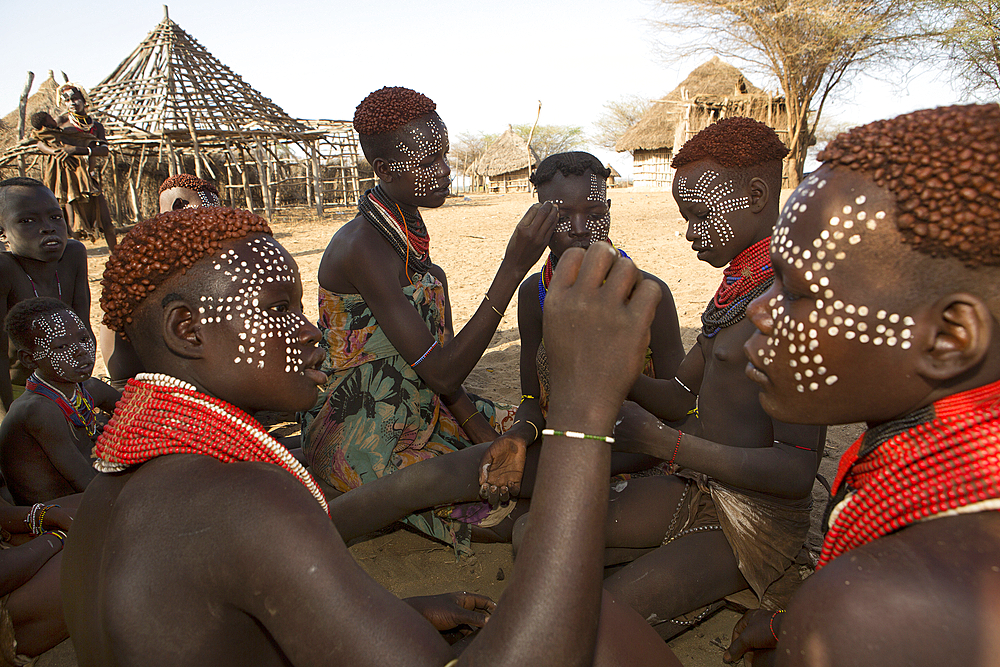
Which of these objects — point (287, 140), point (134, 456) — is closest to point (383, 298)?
point (134, 456)

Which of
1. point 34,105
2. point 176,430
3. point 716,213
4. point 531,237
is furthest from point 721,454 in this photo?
point 34,105

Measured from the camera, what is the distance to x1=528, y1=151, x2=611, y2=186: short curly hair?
11.3 feet

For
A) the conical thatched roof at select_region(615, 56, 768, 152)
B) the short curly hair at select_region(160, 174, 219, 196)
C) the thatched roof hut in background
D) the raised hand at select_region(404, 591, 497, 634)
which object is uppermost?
the conical thatched roof at select_region(615, 56, 768, 152)

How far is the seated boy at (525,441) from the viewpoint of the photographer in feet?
9.68

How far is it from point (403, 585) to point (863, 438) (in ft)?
7.80

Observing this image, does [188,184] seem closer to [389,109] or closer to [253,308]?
[389,109]

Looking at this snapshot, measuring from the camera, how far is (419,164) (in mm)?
3543

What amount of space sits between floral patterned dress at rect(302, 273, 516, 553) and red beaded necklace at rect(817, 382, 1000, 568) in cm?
211

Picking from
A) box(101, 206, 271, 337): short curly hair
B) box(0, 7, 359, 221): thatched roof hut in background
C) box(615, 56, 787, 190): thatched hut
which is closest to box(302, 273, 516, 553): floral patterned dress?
box(101, 206, 271, 337): short curly hair

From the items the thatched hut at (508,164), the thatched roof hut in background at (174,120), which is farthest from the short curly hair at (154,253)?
the thatched hut at (508,164)

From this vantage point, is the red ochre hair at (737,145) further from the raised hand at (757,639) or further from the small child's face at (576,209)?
the raised hand at (757,639)

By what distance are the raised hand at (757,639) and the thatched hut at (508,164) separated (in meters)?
36.2

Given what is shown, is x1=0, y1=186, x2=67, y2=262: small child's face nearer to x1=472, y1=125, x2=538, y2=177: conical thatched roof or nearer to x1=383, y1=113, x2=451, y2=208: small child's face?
x1=383, y1=113, x2=451, y2=208: small child's face

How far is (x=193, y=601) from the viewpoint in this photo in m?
1.27
